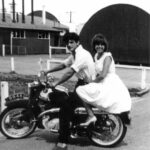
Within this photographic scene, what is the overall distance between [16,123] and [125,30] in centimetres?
2812

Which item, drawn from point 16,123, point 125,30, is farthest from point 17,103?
point 125,30

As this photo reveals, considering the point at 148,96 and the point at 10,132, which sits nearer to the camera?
the point at 10,132

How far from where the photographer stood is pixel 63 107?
228 inches

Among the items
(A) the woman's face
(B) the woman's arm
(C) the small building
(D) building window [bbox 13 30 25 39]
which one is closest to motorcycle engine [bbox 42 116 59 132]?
(B) the woman's arm

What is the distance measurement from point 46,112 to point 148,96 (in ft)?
22.4

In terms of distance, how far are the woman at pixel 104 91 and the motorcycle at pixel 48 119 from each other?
0.14 metres

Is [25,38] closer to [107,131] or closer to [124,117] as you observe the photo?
[107,131]

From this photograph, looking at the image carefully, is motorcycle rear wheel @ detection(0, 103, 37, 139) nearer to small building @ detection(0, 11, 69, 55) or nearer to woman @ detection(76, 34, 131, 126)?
woman @ detection(76, 34, 131, 126)

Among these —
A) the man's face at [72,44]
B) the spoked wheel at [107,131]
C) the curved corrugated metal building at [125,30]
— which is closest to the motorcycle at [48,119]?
the spoked wheel at [107,131]

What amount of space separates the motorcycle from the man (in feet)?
0.48

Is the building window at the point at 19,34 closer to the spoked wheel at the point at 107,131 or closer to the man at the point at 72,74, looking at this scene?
the man at the point at 72,74

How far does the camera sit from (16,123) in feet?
20.8

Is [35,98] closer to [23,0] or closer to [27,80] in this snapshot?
[27,80]

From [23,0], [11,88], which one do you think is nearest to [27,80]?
[11,88]
